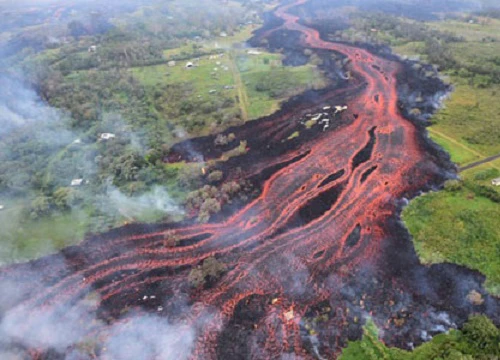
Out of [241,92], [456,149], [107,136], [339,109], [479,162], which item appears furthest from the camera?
[241,92]

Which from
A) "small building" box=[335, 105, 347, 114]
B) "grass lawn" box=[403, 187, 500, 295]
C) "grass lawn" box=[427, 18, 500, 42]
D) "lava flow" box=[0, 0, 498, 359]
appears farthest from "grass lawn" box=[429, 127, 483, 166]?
"grass lawn" box=[427, 18, 500, 42]

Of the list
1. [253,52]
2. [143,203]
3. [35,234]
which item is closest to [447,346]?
[143,203]

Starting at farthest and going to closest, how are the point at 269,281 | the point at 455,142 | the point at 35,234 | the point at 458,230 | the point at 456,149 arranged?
the point at 455,142 → the point at 456,149 → the point at 35,234 → the point at 458,230 → the point at 269,281

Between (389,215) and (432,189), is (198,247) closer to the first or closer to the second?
(389,215)

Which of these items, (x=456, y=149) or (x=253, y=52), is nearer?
(x=456, y=149)

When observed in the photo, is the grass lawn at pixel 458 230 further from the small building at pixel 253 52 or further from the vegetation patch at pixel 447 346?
the small building at pixel 253 52

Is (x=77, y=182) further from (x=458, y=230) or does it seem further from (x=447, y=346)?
(x=458, y=230)

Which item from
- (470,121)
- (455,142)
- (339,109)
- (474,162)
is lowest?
(470,121)

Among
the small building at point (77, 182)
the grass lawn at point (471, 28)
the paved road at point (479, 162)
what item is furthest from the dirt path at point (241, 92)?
the grass lawn at point (471, 28)
